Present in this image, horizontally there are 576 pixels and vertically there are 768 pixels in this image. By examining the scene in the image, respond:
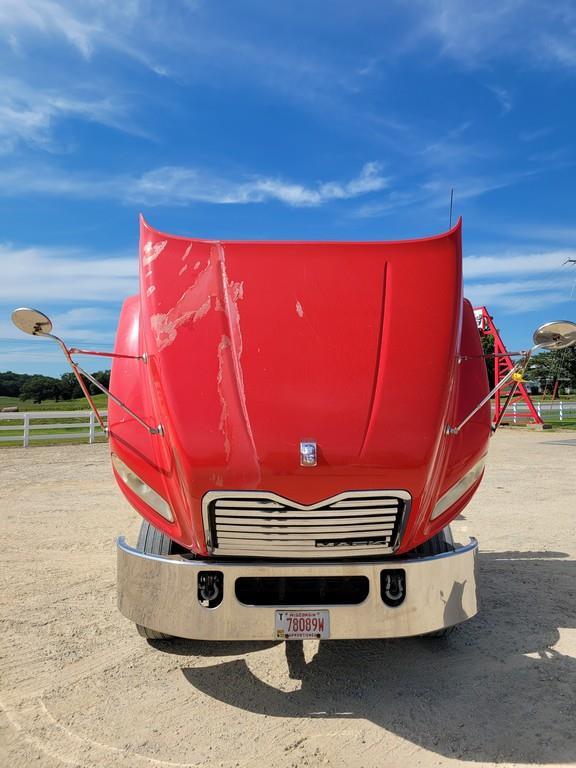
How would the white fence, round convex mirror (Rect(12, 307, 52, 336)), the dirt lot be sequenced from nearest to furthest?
the dirt lot → round convex mirror (Rect(12, 307, 52, 336)) → the white fence

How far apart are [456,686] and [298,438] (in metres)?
1.67

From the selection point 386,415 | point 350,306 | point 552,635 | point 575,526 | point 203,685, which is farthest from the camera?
point 575,526

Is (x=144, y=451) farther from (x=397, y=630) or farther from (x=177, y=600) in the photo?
(x=397, y=630)

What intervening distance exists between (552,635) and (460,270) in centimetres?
244

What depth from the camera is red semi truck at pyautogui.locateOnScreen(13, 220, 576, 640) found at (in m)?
2.69

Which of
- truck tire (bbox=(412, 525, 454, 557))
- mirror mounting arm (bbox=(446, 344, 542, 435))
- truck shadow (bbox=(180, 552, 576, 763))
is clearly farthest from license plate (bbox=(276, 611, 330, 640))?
mirror mounting arm (bbox=(446, 344, 542, 435))

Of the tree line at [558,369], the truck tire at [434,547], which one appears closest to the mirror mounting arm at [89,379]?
the truck tire at [434,547]

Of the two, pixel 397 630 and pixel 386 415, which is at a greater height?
pixel 386 415

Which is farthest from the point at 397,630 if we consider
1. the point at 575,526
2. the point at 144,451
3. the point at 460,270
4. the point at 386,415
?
the point at 575,526

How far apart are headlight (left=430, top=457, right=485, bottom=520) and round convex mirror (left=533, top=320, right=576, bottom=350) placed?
2.30 feet

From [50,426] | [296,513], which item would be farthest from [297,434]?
[50,426]

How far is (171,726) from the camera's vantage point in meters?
2.78

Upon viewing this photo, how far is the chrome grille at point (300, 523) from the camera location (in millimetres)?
2676

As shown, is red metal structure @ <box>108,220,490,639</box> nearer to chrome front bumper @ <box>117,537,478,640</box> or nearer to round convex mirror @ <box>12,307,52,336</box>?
chrome front bumper @ <box>117,537,478,640</box>
